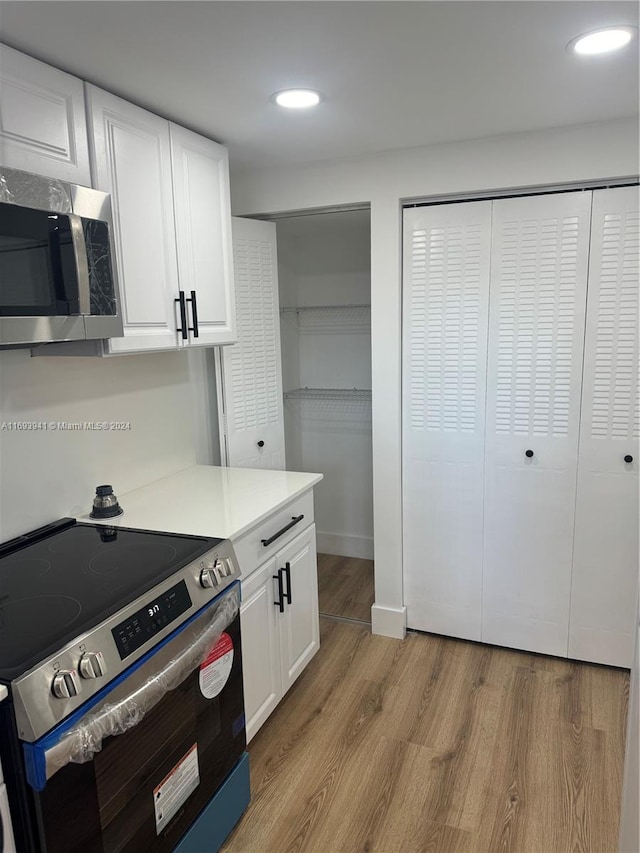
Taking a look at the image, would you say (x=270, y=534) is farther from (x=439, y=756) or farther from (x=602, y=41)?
(x=602, y=41)

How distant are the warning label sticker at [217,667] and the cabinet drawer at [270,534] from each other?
262 mm

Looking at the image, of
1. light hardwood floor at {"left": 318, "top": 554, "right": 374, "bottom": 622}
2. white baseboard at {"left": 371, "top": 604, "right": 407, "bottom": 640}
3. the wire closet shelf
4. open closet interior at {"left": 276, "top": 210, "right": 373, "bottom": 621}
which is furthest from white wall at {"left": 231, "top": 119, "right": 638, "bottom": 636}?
the wire closet shelf

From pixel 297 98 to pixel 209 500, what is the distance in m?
1.38

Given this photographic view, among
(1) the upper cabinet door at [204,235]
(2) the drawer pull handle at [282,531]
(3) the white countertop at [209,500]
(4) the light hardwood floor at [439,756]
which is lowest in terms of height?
(4) the light hardwood floor at [439,756]

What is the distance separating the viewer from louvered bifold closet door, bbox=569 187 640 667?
7.59 feet

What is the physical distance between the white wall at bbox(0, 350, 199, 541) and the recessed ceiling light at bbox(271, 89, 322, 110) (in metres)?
1.06

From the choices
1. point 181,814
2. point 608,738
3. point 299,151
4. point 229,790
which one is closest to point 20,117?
point 299,151

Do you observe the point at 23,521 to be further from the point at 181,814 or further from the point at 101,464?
the point at 181,814

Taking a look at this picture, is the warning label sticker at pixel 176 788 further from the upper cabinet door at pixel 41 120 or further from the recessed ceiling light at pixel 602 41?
the recessed ceiling light at pixel 602 41

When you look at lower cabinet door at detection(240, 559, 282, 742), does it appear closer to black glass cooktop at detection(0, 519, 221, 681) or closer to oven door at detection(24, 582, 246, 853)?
oven door at detection(24, 582, 246, 853)

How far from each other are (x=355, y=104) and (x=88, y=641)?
1767mm

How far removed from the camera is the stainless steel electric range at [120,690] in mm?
1145

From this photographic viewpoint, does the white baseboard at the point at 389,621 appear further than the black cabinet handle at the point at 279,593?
Yes

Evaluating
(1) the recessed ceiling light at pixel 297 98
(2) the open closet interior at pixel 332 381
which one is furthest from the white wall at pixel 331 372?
(1) the recessed ceiling light at pixel 297 98
